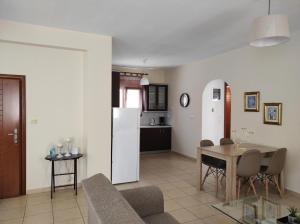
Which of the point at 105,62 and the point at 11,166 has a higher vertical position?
the point at 105,62

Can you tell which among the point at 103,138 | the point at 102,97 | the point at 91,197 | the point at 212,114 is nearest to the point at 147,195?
the point at 91,197

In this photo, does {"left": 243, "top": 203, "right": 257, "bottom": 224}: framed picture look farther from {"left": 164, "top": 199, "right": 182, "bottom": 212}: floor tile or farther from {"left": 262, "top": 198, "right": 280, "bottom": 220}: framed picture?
{"left": 164, "top": 199, "right": 182, "bottom": 212}: floor tile

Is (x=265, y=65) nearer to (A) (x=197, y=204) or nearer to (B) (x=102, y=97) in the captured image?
(A) (x=197, y=204)

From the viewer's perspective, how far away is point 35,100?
3.66 metres

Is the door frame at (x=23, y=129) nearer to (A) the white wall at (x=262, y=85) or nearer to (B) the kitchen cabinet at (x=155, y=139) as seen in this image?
(B) the kitchen cabinet at (x=155, y=139)

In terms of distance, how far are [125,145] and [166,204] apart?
4.64ft

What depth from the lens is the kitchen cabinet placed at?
679 cm

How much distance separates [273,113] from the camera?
154 inches

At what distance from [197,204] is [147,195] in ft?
4.84

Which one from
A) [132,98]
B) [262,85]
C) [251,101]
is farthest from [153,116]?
[262,85]

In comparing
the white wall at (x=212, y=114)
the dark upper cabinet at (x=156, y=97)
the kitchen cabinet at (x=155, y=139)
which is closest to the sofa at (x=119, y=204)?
the white wall at (x=212, y=114)

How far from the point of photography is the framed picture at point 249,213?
2106 mm

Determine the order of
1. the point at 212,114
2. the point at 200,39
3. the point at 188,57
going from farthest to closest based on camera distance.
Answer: the point at 212,114
the point at 188,57
the point at 200,39

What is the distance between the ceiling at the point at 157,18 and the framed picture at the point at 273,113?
1.26 metres
